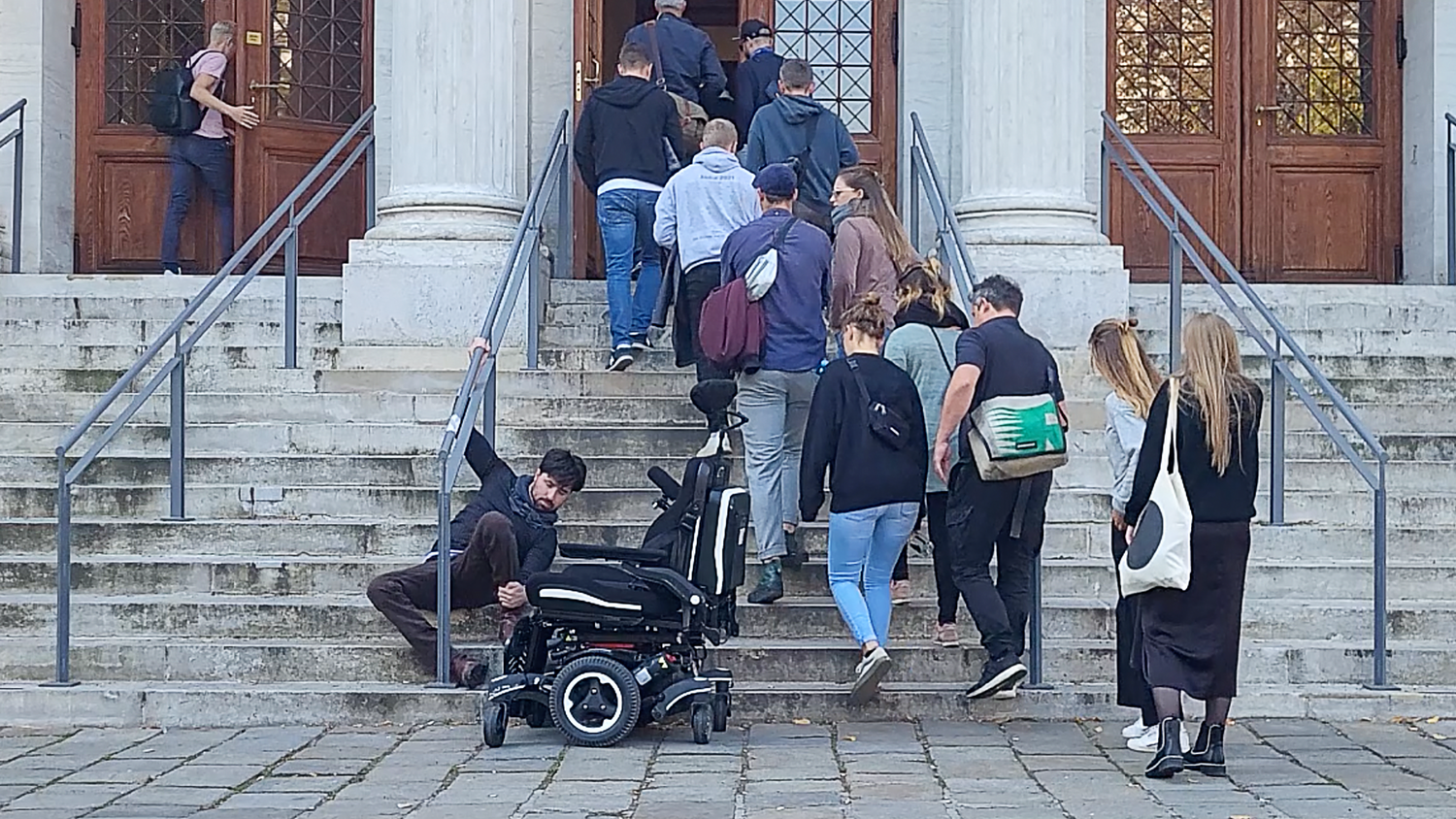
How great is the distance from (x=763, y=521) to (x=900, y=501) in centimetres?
91

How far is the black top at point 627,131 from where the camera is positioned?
11.4 metres

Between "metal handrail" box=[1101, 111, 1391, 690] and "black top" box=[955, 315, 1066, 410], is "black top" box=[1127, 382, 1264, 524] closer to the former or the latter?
"black top" box=[955, 315, 1066, 410]

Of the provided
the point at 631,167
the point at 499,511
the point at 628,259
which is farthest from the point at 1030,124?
the point at 499,511

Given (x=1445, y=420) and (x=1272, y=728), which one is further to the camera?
(x=1445, y=420)

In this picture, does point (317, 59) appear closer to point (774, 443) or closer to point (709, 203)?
point (709, 203)

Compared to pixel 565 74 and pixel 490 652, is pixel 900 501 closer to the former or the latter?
pixel 490 652

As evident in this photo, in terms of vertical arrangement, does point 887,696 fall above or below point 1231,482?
below

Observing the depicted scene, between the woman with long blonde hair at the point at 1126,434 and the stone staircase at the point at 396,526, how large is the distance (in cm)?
68

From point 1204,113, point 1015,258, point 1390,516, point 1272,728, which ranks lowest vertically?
point 1272,728

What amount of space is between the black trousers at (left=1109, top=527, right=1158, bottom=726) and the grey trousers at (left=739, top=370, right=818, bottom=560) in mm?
1730

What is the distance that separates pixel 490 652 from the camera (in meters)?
8.72

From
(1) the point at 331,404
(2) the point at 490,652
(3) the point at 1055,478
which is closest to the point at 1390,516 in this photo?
(3) the point at 1055,478

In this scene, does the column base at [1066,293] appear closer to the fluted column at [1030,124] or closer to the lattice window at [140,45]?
the fluted column at [1030,124]

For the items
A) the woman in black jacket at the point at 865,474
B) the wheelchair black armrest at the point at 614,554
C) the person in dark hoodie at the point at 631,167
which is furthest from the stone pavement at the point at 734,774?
the person in dark hoodie at the point at 631,167
